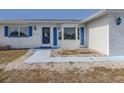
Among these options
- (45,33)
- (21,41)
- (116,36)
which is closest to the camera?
(116,36)

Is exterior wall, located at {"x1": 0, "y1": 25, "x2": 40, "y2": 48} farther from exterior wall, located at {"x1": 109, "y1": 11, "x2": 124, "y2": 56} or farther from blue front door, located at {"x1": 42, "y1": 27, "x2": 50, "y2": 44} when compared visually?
exterior wall, located at {"x1": 109, "y1": 11, "x2": 124, "y2": 56}

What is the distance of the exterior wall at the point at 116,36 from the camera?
47.4 ft

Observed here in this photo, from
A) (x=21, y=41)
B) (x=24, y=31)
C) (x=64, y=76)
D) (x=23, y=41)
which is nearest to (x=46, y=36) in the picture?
(x=24, y=31)

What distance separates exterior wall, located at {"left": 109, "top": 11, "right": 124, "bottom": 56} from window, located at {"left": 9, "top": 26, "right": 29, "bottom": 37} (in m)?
11.8

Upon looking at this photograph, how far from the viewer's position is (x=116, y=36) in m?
14.6

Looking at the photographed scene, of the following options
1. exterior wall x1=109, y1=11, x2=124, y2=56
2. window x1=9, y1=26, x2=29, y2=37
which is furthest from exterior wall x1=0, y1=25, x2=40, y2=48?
exterior wall x1=109, y1=11, x2=124, y2=56

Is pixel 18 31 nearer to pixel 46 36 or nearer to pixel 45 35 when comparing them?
pixel 45 35

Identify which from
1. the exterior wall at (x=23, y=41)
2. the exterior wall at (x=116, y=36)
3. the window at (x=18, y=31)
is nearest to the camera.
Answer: the exterior wall at (x=116, y=36)

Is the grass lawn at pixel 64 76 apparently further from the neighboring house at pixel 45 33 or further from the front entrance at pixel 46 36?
the front entrance at pixel 46 36

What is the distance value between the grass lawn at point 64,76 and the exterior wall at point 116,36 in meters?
4.37

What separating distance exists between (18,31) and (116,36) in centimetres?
1242

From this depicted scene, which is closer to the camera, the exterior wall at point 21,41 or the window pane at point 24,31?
the exterior wall at point 21,41

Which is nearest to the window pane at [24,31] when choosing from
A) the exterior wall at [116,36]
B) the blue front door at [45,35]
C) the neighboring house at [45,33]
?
the neighboring house at [45,33]
